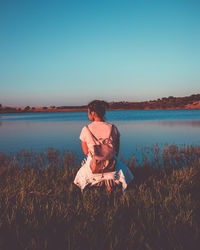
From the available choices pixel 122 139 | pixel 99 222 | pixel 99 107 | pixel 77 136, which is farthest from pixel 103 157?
pixel 77 136

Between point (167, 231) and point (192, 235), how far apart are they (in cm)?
35

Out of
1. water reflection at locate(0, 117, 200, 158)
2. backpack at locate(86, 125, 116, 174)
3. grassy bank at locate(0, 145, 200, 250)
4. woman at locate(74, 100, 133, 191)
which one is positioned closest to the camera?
grassy bank at locate(0, 145, 200, 250)

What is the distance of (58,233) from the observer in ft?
10.5

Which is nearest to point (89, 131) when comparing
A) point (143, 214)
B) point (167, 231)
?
point (143, 214)

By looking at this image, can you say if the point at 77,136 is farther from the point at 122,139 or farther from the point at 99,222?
the point at 99,222

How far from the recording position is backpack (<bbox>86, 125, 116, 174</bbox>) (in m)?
4.00

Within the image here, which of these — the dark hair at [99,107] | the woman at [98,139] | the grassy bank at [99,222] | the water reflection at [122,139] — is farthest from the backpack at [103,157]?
the water reflection at [122,139]

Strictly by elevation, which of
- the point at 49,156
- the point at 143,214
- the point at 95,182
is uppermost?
the point at 95,182

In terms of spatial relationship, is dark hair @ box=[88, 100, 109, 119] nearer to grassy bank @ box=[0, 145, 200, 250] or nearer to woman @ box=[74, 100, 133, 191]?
woman @ box=[74, 100, 133, 191]

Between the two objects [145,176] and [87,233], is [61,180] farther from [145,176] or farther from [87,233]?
[87,233]

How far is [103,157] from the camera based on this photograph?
4.00 meters

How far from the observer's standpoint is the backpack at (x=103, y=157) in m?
4.00

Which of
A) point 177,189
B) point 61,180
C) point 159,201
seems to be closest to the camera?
point 159,201

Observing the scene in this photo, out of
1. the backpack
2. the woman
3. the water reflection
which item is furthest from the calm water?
the backpack
